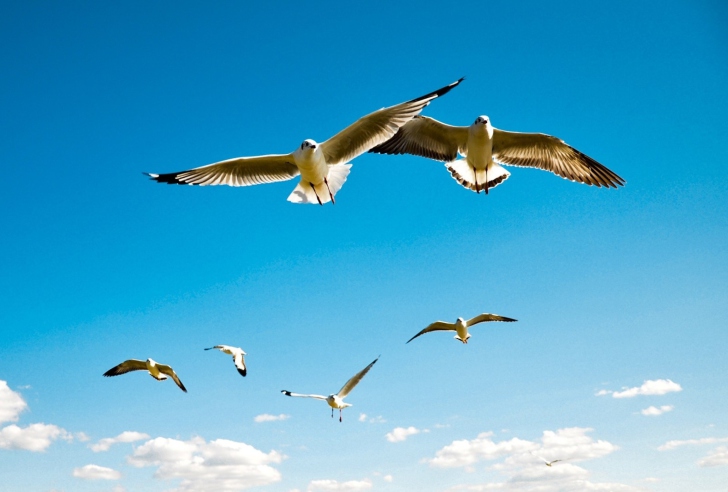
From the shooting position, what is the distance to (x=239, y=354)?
15.4 meters

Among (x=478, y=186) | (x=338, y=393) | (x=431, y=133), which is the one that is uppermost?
(x=431, y=133)

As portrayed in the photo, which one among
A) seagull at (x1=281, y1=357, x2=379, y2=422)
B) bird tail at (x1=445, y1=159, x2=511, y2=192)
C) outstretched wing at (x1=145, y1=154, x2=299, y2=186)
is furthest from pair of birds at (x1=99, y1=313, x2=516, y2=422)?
outstretched wing at (x1=145, y1=154, x2=299, y2=186)

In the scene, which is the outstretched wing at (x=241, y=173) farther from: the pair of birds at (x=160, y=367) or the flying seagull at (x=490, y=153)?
the pair of birds at (x=160, y=367)

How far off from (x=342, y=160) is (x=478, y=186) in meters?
2.67

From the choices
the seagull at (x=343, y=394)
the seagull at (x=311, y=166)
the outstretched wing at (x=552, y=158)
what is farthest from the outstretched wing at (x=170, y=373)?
the outstretched wing at (x=552, y=158)

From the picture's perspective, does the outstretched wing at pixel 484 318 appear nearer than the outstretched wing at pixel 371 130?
No

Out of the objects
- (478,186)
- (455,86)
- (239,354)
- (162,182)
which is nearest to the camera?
(455,86)

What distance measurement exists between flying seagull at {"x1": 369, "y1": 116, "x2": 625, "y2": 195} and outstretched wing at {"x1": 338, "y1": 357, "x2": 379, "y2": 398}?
504 centimetres

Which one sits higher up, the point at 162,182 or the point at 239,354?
the point at 162,182

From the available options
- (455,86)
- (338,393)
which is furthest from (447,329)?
(455,86)

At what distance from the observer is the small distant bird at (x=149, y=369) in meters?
15.5

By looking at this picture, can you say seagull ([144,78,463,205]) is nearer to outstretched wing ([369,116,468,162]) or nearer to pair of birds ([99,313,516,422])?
outstretched wing ([369,116,468,162])

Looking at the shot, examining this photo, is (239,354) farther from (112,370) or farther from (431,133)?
(431,133)

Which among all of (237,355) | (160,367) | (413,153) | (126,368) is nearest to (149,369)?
(160,367)
